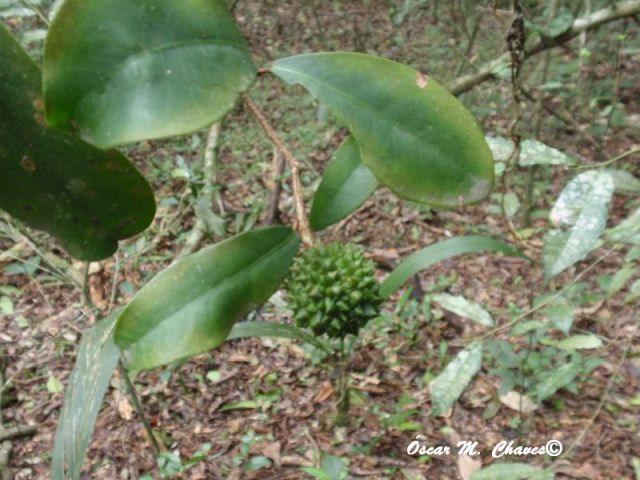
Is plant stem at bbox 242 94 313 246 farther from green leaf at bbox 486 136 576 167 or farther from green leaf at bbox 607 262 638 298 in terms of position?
green leaf at bbox 607 262 638 298

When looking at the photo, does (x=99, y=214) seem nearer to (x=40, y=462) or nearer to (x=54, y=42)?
(x=54, y=42)

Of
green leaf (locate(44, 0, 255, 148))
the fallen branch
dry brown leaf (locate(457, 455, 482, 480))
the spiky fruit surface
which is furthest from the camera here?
the fallen branch

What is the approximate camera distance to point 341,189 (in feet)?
3.01

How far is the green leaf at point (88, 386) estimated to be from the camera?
109 centimetres

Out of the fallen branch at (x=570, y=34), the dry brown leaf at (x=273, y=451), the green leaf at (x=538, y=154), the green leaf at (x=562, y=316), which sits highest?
the green leaf at (x=538, y=154)

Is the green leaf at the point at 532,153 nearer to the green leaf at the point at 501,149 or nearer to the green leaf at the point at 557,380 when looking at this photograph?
the green leaf at the point at 501,149

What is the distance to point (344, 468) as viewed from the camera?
141 cm

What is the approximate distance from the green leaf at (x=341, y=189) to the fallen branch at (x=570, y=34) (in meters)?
0.97

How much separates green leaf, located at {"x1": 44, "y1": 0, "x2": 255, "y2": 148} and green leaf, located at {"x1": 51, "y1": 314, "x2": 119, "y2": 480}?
0.55 meters

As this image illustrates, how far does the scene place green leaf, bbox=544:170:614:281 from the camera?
38.8 inches

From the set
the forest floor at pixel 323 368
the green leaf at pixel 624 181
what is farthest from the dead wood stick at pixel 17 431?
the green leaf at pixel 624 181

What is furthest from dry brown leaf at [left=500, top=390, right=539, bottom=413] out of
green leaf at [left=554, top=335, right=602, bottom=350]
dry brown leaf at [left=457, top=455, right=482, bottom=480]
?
green leaf at [left=554, top=335, right=602, bottom=350]

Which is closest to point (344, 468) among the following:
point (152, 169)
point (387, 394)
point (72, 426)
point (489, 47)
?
point (387, 394)

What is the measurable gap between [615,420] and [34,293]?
5.66 ft
